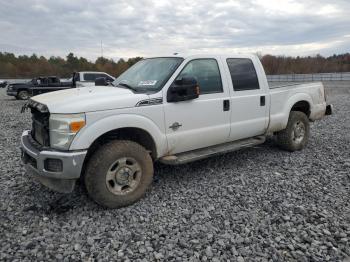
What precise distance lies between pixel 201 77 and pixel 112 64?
7457 centimetres

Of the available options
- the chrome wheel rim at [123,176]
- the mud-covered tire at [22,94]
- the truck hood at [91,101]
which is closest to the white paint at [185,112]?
the truck hood at [91,101]

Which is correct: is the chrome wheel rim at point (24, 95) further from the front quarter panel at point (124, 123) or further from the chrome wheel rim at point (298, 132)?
the front quarter panel at point (124, 123)

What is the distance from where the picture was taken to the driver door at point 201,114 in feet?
13.7

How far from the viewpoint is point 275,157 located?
5.83 metres

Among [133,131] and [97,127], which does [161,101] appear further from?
[97,127]

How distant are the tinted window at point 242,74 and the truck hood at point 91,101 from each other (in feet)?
5.65

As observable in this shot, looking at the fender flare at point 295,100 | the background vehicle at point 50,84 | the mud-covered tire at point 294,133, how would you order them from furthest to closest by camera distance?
the background vehicle at point 50,84
the mud-covered tire at point 294,133
the fender flare at point 295,100

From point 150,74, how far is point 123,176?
62.6 inches

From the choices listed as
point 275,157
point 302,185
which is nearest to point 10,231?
point 302,185

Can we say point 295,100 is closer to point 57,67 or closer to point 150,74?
point 150,74

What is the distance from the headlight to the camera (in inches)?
132

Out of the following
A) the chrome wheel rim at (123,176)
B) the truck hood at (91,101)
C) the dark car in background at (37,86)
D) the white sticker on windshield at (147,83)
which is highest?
the dark car in background at (37,86)

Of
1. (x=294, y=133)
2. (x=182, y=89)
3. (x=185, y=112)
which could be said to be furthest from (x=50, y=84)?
(x=182, y=89)

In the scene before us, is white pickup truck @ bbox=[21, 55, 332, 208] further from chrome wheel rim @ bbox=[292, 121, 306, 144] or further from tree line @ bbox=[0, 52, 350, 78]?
tree line @ bbox=[0, 52, 350, 78]
